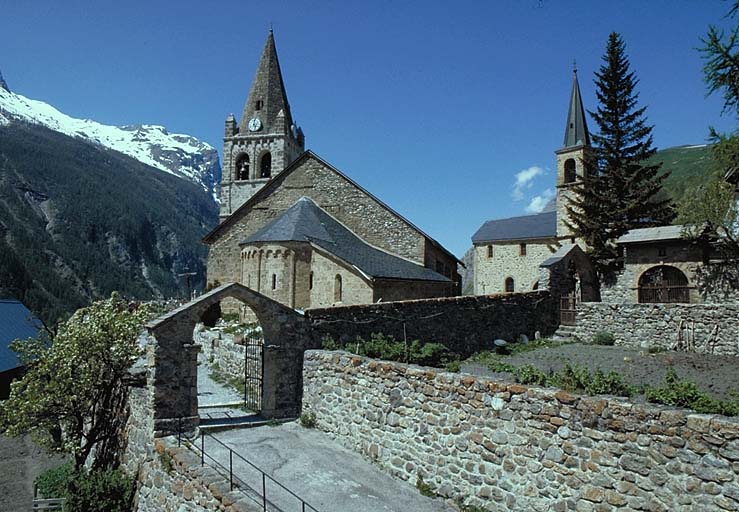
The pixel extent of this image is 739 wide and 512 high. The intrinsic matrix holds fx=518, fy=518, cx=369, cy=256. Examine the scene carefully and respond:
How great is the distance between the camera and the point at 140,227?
141625mm

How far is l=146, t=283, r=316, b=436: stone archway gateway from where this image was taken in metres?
11.8

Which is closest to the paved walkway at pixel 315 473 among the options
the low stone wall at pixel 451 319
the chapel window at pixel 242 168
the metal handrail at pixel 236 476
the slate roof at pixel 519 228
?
the metal handrail at pixel 236 476

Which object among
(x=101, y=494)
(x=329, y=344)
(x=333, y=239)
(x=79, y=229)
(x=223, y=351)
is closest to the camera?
(x=101, y=494)

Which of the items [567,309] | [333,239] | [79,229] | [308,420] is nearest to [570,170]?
[567,309]

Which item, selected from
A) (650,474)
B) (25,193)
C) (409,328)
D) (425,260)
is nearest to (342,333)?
(409,328)

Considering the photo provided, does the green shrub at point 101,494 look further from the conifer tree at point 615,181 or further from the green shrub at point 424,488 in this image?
the conifer tree at point 615,181

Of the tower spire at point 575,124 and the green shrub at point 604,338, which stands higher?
the tower spire at point 575,124

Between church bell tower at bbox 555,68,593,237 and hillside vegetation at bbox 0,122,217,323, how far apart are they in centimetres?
7101

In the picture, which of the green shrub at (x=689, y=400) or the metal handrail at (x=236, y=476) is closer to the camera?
the green shrub at (x=689, y=400)

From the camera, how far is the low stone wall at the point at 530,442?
6207 millimetres

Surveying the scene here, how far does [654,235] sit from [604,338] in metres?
6.74

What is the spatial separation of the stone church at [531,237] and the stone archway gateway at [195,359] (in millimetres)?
28394

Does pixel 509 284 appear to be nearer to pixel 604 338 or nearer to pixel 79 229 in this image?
pixel 604 338

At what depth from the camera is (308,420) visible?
1263 cm
